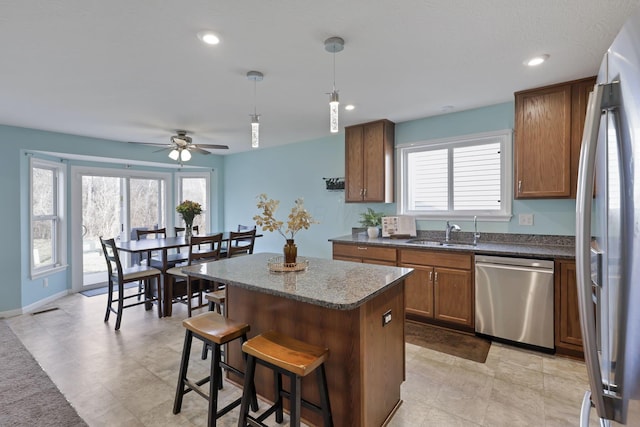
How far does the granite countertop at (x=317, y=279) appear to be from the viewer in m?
1.55

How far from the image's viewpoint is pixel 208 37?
2014mm

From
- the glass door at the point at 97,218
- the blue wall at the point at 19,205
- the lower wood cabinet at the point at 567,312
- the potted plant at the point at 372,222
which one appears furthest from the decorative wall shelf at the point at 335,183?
the glass door at the point at 97,218

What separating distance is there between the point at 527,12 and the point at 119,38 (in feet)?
8.24

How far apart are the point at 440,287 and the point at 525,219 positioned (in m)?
1.17

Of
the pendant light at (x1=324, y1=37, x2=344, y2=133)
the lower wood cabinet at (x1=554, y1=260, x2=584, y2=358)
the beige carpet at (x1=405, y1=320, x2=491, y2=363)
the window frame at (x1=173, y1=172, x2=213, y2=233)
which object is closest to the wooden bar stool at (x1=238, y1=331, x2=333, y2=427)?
the pendant light at (x1=324, y1=37, x2=344, y2=133)

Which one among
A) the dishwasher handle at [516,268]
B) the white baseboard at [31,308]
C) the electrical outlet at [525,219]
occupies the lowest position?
the white baseboard at [31,308]

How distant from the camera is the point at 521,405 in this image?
6.91ft

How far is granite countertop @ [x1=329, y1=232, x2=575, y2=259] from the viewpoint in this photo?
2.81 metres

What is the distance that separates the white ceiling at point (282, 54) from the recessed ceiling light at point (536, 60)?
85 mm

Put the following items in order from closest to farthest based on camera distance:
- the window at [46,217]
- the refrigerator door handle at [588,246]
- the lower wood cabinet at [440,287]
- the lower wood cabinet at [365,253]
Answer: the refrigerator door handle at [588,246] < the lower wood cabinet at [440,287] < the lower wood cabinet at [365,253] < the window at [46,217]

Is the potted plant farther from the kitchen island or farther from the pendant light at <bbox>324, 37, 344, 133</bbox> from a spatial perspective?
the pendant light at <bbox>324, 37, 344, 133</bbox>

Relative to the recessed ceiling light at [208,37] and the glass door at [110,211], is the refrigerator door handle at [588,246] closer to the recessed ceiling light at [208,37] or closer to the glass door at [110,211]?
the recessed ceiling light at [208,37]

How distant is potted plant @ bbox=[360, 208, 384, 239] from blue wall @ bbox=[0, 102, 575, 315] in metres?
0.15

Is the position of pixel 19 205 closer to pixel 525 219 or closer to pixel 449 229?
pixel 449 229
